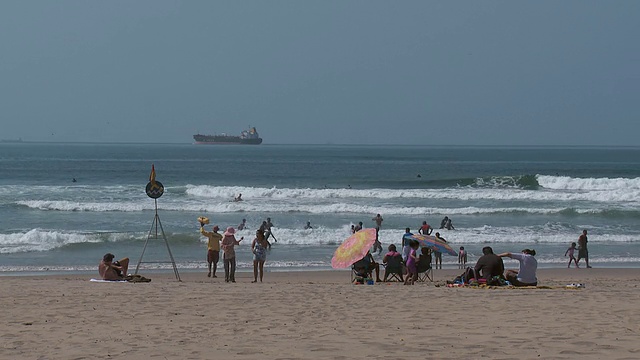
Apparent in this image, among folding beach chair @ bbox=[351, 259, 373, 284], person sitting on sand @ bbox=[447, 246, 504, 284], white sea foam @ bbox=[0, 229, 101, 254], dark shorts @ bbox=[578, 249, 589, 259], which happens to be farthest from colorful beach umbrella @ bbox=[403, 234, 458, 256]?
white sea foam @ bbox=[0, 229, 101, 254]

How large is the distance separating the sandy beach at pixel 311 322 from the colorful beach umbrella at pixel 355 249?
1543 millimetres

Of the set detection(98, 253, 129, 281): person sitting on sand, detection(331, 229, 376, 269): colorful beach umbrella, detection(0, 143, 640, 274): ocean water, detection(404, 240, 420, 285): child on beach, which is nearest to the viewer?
detection(98, 253, 129, 281): person sitting on sand

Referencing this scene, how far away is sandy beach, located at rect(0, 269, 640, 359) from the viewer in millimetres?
7594

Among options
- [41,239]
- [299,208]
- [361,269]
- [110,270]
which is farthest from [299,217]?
[110,270]

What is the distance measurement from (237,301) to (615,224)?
2331 centimetres

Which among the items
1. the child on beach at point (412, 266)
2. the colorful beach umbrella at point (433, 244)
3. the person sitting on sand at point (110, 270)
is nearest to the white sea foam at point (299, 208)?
the colorful beach umbrella at point (433, 244)

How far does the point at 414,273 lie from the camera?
15391 millimetres

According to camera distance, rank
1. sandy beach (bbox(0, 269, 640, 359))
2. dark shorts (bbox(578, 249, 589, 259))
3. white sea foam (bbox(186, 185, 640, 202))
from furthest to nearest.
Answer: white sea foam (bbox(186, 185, 640, 202)) → dark shorts (bbox(578, 249, 589, 259)) → sandy beach (bbox(0, 269, 640, 359))

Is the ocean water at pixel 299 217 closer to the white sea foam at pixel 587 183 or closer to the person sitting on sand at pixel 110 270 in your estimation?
the white sea foam at pixel 587 183

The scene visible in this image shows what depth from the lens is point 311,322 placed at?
9312 millimetres

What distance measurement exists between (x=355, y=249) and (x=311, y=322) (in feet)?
18.5

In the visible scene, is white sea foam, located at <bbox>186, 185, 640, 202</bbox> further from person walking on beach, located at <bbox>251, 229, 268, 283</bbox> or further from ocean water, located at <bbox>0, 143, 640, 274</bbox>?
person walking on beach, located at <bbox>251, 229, 268, 283</bbox>

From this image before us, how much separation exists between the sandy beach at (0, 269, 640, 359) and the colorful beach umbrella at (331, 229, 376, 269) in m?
1.54

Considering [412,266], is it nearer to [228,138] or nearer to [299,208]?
[299,208]
